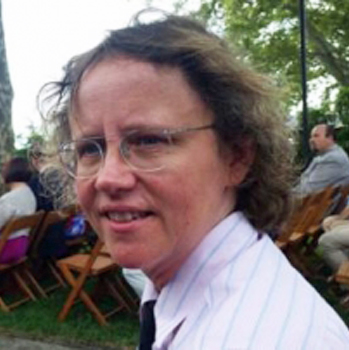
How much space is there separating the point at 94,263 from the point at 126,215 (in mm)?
4305

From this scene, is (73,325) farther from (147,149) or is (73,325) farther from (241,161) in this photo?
(147,149)

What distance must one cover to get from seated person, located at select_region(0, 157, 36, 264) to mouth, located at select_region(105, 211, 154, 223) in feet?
15.3

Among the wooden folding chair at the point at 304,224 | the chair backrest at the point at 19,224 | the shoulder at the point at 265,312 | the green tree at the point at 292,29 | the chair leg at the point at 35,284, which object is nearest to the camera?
the shoulder at the point at 265,312

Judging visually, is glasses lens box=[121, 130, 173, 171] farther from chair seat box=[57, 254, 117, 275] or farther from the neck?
the neck

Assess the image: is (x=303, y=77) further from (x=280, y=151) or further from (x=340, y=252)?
(x=280, y=151)

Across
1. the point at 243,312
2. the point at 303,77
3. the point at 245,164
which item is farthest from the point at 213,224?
the point at 303,77

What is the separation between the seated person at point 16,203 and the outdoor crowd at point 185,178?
454 centimetres

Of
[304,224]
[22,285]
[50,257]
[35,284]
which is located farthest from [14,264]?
[304,224]

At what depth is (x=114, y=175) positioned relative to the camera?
1.15m

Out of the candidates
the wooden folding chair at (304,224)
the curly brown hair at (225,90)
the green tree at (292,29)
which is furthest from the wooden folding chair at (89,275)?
the green tree at (292,29)

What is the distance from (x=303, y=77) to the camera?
993 centimetres

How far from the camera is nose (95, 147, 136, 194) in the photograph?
115 cm

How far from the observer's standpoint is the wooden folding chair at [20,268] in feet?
18.0

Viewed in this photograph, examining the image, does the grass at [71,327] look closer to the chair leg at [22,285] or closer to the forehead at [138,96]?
the chair leg at [22,285]
